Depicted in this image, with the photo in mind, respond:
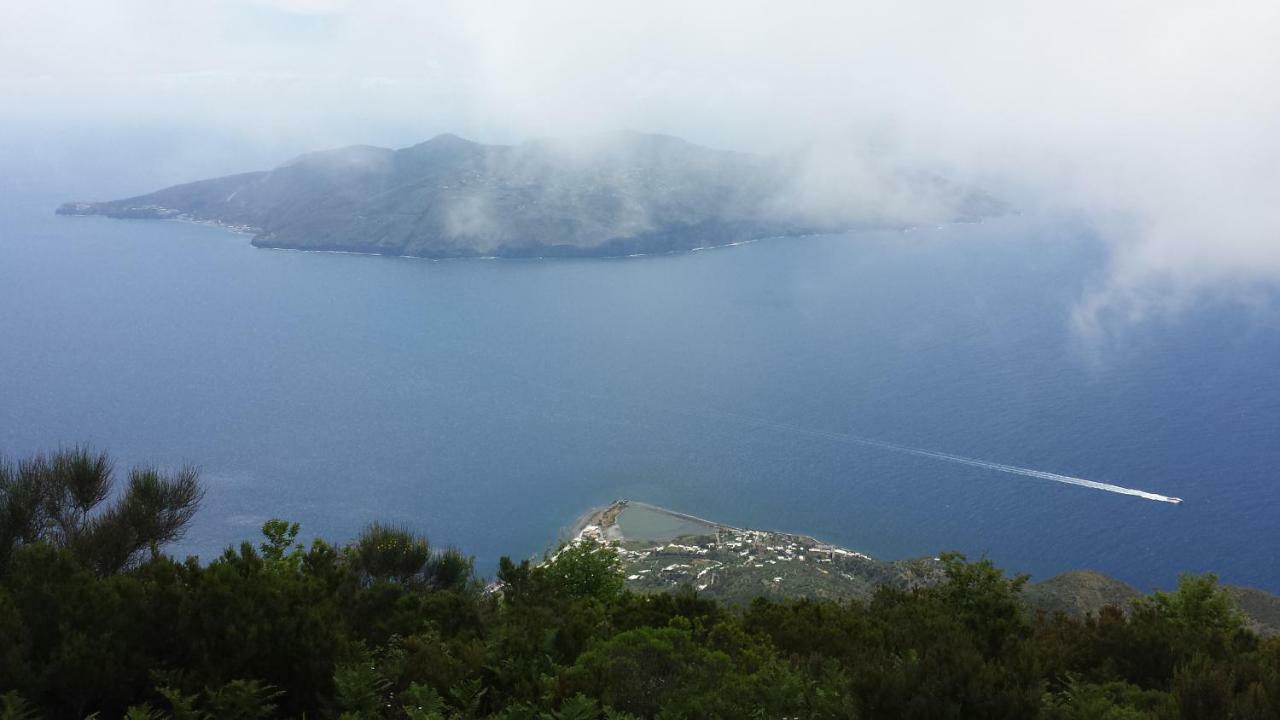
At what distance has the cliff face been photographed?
422 feet

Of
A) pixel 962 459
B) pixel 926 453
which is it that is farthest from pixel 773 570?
pixel 962 459

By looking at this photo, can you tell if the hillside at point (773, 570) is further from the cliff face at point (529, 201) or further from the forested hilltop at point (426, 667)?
the cliff face at point (529, 201)

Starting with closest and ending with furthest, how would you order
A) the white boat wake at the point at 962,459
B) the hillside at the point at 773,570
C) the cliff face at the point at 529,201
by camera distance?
1. the hillside at the point at 773,570
2. the white boat wake at the point at 962,459
3. the cliff face at the point at 529,201

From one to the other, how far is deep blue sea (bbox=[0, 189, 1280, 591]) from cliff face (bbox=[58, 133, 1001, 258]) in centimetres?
2221

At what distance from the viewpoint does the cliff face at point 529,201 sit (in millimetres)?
128500

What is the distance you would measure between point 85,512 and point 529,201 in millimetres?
126381

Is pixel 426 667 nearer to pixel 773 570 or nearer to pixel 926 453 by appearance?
pixel 773 570

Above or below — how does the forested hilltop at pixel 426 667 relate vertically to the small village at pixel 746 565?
above

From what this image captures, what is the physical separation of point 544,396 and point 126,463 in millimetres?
27113

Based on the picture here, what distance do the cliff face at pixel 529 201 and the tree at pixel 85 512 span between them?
11011cm

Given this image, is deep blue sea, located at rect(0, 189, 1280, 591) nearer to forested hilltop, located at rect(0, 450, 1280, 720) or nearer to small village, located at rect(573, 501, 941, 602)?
small village, located at rect(573, 501, 941, 602)

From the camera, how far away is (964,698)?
7547 millimetres

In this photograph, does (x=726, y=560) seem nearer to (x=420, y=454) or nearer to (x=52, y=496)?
(x=420, y=454)

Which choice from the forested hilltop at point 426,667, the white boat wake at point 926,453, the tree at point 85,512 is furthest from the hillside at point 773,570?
the forested hilltop at point 426,667
